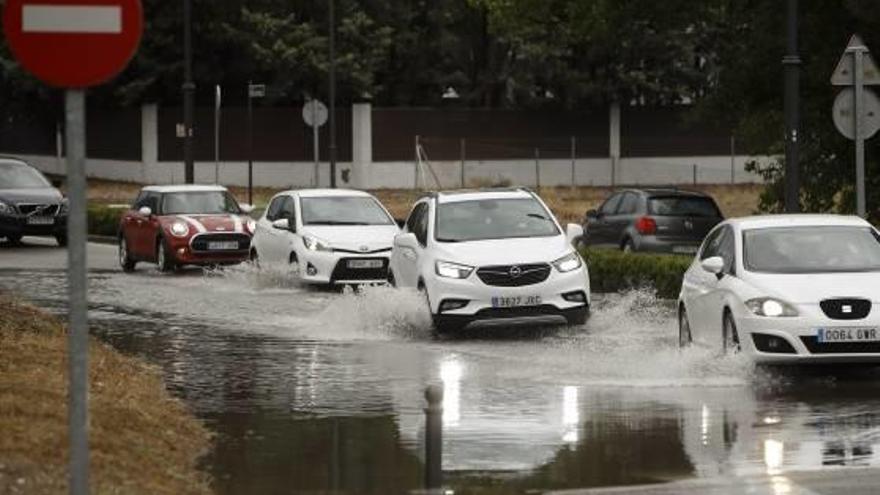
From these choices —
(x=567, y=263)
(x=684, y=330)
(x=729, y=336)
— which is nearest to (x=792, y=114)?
(x=567, y=263)

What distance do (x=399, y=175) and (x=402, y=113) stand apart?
198 cm

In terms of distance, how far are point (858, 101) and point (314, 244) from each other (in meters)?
9.70

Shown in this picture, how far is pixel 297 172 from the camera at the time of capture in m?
62.8

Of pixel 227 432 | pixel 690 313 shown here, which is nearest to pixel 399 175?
pixel 690 313

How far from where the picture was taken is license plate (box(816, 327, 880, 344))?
1538cm

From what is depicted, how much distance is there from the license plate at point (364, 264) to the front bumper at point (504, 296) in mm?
6871

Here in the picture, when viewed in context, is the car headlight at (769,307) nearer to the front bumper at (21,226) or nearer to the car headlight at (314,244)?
the car headlight at (314,244)

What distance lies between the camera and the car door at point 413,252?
21.5 m

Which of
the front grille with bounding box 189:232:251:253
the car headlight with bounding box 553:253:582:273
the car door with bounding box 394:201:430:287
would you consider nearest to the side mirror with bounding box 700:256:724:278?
the car headlight with bounding box 553:253:582:273

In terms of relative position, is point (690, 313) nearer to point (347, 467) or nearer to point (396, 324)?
point (396, 324)

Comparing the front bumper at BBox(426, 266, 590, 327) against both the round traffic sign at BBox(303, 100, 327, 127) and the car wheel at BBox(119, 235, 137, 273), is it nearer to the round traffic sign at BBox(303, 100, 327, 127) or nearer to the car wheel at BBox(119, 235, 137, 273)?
the car wheel at BBox(119, 235, 137, 273)

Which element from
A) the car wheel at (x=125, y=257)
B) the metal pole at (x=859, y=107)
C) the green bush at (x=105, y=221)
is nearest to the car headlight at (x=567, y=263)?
the metal pole at (x=859, y=107)

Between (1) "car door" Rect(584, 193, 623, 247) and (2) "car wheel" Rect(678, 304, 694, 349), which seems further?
(1) "car door" Rect(584, 193, 623, 247)

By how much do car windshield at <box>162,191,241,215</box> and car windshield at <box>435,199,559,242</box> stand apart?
1205 centimetres
